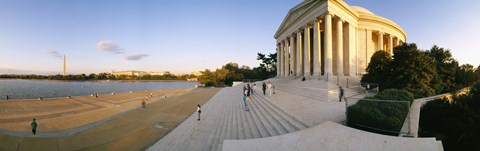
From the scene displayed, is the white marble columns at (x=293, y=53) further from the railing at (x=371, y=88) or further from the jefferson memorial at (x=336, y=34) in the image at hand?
the railing at (x=371, y=88)

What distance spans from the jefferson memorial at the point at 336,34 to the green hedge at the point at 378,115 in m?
19.1

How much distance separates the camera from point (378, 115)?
7215 millimetres

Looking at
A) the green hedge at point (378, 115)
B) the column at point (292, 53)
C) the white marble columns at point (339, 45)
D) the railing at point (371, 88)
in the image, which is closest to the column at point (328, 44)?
the white marble columns at point (339, 45)

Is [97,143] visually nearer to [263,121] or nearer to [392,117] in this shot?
[263,121]

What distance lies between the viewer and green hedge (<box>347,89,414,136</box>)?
6.84 m

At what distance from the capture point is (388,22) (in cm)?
3581

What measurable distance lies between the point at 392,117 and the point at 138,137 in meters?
14.1

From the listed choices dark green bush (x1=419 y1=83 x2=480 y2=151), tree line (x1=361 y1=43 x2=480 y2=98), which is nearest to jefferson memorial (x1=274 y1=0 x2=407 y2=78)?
tree line (x1=361 y1=43 x2=480 y2=98)

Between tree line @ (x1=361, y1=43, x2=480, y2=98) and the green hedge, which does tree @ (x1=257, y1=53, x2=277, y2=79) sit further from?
the green hedge

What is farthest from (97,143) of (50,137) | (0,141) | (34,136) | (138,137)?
(0,141)

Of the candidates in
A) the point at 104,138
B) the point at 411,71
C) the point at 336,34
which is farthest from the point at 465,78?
the point at 104,138

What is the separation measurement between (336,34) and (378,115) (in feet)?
83.5

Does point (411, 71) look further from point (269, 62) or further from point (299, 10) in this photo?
point (269, 62)

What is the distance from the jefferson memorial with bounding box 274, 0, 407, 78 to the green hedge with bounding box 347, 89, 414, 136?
62.5 ft
